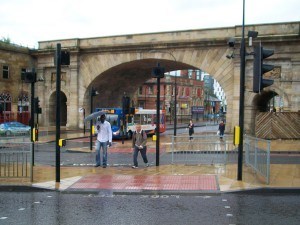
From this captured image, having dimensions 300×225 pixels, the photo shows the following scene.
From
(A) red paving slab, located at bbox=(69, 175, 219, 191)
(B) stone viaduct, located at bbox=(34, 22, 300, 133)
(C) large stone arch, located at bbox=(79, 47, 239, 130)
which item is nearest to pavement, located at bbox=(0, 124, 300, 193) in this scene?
(A) red paving slab, located at bbox=(69, 175, 219, 191)

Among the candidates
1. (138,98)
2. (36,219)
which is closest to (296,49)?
(36,219)

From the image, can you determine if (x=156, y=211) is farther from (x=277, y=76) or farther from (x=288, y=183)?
→ (x=277, y=76)

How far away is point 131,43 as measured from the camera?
3831 cm

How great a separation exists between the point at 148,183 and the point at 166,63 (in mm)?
30045

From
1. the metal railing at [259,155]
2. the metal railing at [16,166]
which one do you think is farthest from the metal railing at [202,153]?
the metal railing at [16,166]

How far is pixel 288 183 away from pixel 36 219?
640 cm

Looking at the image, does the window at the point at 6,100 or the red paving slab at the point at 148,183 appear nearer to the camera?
the red paving slab at the point at 148,183

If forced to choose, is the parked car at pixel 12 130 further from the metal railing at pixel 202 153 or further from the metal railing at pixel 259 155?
the metal railing at pixel 259 155

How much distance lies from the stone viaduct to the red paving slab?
2295 centimetres

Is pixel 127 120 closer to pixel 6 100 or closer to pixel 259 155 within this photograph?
pixel 6 100

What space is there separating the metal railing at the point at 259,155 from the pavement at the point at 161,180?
9.9 inches

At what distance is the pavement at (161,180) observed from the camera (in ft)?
33.4

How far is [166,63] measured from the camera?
4019 cm

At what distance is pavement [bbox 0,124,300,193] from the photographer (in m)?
10.2
